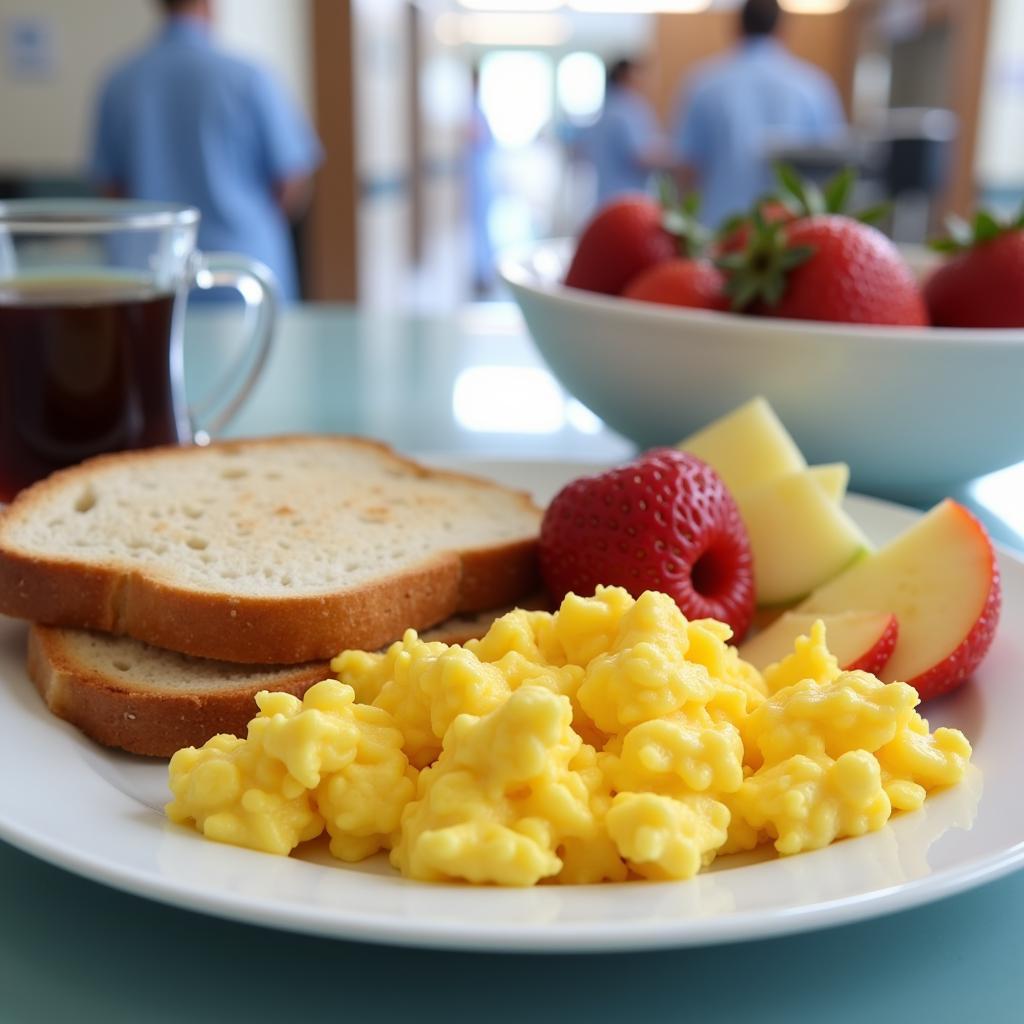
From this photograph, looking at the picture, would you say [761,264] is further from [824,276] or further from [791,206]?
[791,206]

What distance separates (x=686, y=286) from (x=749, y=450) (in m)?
0.36

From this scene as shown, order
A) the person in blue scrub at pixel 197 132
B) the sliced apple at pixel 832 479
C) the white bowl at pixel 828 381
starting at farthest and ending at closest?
the person in blue scrub at pixel 197 132, the white bowl at pixel 828 381, the sliced apple at pixel 832 479

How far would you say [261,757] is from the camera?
657 millimetres

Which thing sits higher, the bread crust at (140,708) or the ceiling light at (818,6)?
the ceiling light at (818,6)

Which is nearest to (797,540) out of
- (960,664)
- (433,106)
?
(960,664)

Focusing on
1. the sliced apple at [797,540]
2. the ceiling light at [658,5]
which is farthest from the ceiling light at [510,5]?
the sliced apple at [797,540]

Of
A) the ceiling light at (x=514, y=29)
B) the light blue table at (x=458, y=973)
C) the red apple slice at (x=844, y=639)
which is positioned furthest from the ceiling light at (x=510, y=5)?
the light blue table at (x=458, y=973)

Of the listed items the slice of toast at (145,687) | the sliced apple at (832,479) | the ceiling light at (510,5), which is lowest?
the slice of toast at (145,687)

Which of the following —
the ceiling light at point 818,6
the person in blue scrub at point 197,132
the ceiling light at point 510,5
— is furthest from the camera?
the ceiling light at point 510,5

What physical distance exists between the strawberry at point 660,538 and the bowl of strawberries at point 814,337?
30cm

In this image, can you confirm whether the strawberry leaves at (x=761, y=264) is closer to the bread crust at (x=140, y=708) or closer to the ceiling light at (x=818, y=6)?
the bread crust at (x=140, y=708)

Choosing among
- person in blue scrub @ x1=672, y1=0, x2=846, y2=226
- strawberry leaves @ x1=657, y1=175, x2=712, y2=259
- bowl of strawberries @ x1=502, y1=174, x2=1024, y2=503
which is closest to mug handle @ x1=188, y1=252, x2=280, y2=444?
bowl of strawberries @ x1=502, y1=174, x2=1024, y2=503

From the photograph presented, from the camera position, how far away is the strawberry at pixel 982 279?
1.38m

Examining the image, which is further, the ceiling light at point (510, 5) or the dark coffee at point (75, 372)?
the ceiling light at point (510, 5)
